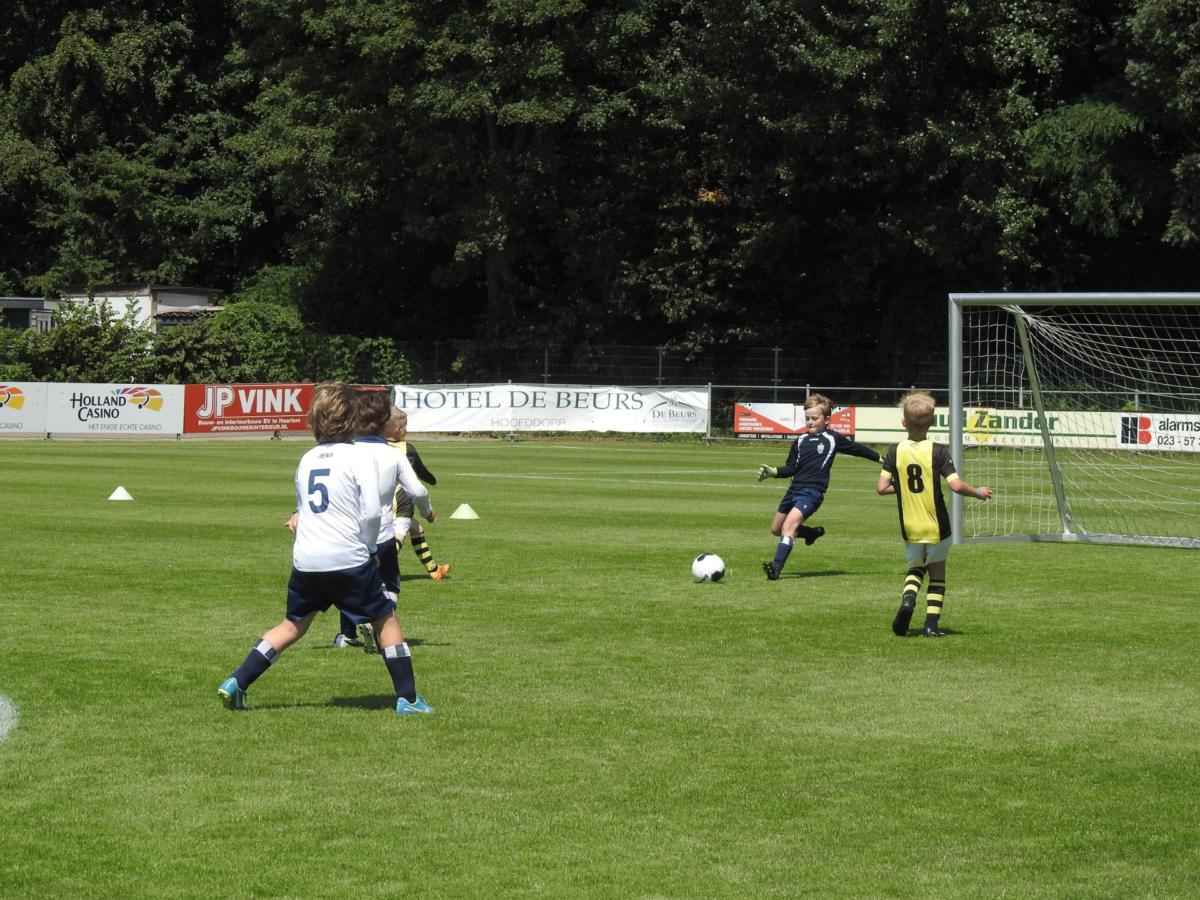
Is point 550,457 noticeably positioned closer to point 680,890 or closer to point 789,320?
point 789,320

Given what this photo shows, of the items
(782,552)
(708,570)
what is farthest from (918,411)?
(782,552)

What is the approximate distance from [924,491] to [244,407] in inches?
1425

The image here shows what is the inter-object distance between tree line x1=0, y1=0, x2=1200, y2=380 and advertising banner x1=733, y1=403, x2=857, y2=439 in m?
4.17

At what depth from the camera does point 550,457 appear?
3822 centimetres

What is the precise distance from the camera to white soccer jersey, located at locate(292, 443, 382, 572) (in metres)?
8.14

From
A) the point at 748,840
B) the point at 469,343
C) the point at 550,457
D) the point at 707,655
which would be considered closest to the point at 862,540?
the point at 707,655

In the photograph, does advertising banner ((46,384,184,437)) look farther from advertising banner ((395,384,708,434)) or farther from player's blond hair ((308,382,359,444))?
player's blond hair ((308,382,359,444))

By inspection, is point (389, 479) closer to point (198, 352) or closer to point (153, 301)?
point (198, 352)

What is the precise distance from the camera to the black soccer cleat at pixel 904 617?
11023 mm

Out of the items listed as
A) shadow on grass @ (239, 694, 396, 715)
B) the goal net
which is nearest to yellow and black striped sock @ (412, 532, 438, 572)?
shadow on grass @ (239, 694, 396, 715)

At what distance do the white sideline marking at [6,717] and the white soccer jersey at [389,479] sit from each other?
199 centimetres

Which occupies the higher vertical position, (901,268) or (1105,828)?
(901,268)

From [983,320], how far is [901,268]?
286 centimetres

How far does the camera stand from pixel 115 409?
142ft
